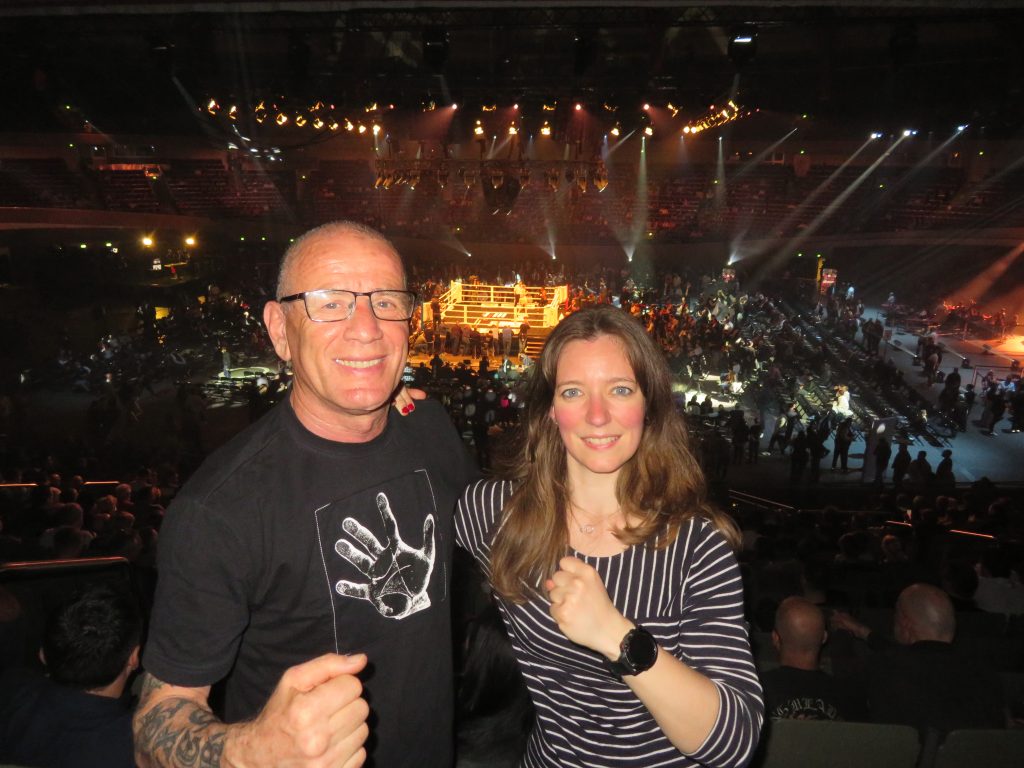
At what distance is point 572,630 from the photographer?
1359mm

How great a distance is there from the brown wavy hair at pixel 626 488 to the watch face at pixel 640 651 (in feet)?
1.27

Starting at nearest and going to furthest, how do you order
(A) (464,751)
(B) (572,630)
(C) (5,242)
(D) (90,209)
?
(B) (572,630), (A) (464,751), (C) (5,242), (D) (90,209)

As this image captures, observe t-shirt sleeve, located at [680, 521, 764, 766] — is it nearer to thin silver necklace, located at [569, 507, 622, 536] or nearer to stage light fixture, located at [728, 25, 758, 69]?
thin silver necklace, located at [569, 507, 622, 536]

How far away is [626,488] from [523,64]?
14.2 metres

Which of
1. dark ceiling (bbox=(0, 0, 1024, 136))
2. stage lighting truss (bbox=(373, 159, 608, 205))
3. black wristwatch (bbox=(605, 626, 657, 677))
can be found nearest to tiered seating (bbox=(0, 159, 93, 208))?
dark ceiling (bbox=(0, 0, 1024, 136))

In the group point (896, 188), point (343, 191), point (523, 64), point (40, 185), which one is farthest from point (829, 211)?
point (40, 185)

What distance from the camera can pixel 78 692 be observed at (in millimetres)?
2166

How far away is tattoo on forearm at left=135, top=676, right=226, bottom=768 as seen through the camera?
129 cm

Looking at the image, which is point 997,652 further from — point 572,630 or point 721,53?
point 721,53

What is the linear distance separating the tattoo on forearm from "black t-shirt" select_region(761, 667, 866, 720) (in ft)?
8.84

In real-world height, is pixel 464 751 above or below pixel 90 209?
below

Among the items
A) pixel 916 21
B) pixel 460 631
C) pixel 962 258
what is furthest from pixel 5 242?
pixel 962 258

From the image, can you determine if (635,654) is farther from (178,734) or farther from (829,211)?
(829,211)

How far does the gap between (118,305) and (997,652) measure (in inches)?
800
